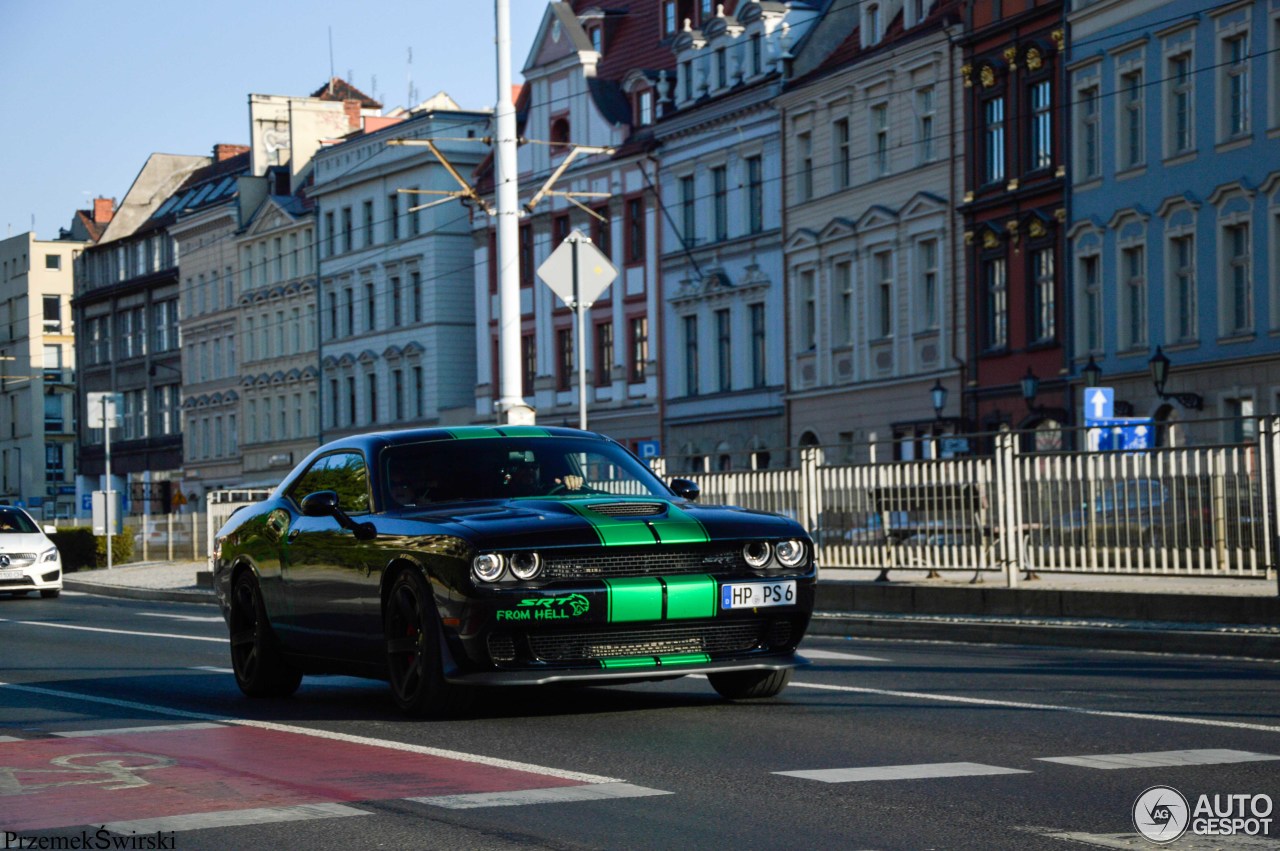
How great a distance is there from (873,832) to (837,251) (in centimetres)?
4896

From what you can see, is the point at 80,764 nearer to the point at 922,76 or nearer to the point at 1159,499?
the point at 1159,499

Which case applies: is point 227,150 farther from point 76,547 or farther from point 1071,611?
point 1071,611

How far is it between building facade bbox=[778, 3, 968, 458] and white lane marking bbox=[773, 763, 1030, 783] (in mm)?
40551

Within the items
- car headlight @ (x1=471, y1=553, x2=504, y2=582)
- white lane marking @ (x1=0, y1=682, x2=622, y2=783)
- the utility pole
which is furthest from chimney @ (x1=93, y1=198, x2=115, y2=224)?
car headlight @ (x1=471, y1=553, x2=504, y2=582)

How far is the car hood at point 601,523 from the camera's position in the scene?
1098 centimetres

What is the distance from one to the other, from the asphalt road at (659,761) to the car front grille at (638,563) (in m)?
0.74

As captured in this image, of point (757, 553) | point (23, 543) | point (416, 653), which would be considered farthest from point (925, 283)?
point (416, 653)

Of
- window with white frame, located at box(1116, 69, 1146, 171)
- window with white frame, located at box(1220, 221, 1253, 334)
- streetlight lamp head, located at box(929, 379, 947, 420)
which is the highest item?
window with white frame, located at box(1116, 69, 1146, 171)

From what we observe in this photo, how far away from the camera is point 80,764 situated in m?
10.0

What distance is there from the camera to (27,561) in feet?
115

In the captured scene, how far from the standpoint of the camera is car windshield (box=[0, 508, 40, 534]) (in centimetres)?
3622

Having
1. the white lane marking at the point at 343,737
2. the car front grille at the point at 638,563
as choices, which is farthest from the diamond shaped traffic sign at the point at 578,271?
the car front grille at the point at 638,563

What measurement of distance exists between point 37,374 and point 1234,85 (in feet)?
303

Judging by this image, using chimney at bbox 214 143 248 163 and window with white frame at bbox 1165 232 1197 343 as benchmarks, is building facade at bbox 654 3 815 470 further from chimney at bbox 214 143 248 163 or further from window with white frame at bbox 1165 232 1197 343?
chimney at bbox 214 143 248 163
